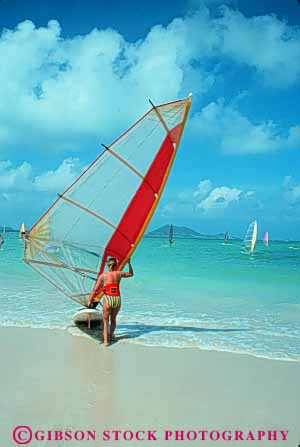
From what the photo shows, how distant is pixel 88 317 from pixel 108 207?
72.1 inches

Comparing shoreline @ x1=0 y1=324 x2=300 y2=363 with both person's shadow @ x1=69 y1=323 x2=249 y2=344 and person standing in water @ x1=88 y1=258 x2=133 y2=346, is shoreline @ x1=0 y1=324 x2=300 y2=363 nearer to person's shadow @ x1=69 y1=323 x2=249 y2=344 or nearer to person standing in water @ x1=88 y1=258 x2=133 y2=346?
person's shadow @ x1=69 y1=323 x2=249 y2=344

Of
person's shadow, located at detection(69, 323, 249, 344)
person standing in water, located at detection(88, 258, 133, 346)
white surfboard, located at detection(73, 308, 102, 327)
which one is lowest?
person's shadow, located at detection(69, 323, 249, 344)

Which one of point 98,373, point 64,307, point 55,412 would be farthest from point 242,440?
point 64,307

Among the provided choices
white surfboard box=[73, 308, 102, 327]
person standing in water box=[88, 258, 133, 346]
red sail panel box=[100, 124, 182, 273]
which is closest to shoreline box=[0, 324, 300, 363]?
white surfboard box=[73, 308, 102, 327]

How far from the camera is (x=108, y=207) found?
6.75 meters

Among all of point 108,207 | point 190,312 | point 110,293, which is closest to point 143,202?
point 108,207

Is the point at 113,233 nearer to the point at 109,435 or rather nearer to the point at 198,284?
the point at 109,435

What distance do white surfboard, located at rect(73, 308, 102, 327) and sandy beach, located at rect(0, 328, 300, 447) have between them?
74 centimetres

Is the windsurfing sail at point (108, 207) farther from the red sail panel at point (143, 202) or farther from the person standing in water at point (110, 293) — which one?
the person standing in water at point (110, 293)

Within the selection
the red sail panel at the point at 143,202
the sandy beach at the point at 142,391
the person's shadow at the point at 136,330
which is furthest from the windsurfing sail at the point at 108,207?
the sandy beach at the point at 142,391

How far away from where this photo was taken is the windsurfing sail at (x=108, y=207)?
6340 mm

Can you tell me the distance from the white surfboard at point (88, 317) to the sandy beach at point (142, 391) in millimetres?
743

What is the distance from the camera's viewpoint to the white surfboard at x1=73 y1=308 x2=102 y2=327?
702 centimetres

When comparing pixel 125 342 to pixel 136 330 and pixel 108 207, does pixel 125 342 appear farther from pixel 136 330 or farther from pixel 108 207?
pixel 108 207
